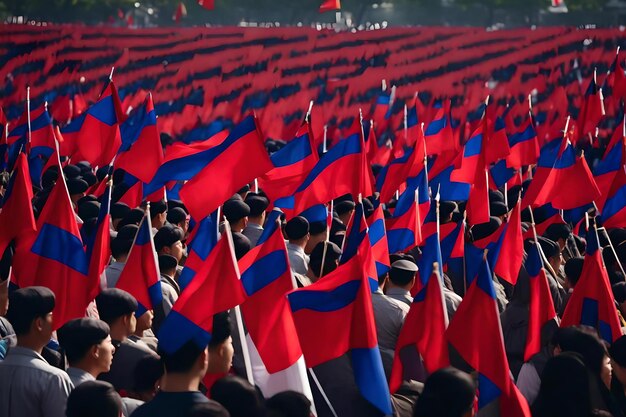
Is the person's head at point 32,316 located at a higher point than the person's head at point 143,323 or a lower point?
higher

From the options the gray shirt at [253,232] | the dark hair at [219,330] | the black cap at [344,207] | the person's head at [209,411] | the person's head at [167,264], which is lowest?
the black cap at [344,207]

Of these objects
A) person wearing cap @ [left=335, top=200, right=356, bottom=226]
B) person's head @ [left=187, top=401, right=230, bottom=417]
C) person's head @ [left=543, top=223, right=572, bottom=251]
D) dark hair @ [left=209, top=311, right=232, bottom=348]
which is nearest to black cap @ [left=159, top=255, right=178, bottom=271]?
dark hair @ [left=209, top=311, right=232, bottom=348]

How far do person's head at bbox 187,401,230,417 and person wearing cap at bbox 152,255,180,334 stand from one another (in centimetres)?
284

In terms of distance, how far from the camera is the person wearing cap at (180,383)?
485cm

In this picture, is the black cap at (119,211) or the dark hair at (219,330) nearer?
the dark hair at (219,330)

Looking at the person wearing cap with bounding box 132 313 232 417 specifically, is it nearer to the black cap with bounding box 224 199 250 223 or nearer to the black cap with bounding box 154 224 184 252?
the black cap with bounding box 154 224 184 252

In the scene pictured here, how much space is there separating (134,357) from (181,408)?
141 centimetres

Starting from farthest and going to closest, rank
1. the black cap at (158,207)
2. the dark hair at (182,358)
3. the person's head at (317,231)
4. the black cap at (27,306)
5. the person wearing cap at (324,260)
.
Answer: the black cap at (158,207) < the person's head at (317,231) < the person wearing cap at (324,260) < the black cap at (27,306) < the dark hair at (182,358)

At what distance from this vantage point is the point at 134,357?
20.4 ft

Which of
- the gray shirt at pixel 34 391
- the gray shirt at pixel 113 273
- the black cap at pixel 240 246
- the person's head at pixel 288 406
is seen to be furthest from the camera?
the black cap at pixel 240 246

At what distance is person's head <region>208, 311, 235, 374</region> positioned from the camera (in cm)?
578

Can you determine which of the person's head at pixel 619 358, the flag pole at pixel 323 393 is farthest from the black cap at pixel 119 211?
the person's head at pixel 619 358

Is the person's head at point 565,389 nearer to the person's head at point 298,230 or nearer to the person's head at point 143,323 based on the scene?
the person's head at point 143,323

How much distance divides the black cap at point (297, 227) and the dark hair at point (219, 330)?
2.83m
